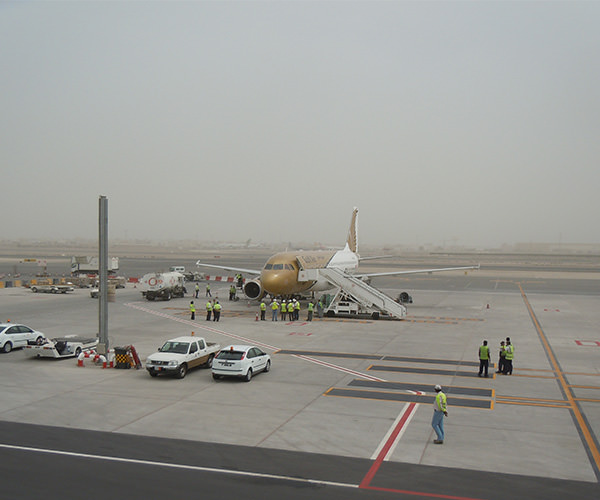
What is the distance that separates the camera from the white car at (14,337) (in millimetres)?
30688

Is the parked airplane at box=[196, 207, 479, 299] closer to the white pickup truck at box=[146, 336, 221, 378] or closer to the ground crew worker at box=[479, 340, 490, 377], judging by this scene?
the white pickup truck at box=[146, 336, 221, 378]

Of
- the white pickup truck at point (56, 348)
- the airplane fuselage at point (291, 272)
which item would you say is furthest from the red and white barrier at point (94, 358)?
the airplane fuselage at point (291, 272)

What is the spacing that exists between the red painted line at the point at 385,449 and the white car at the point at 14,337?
19747 mm

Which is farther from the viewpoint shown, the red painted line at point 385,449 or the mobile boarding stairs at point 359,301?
the mobile boarding stairs at point 359,301

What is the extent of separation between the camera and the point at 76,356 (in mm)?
29797

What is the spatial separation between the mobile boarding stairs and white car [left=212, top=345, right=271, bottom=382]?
2246cm

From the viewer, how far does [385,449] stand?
1633cm

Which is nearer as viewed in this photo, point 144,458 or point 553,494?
point 553,494

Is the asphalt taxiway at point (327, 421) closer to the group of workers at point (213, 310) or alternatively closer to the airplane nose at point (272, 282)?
the group of workers at point (213, 310)

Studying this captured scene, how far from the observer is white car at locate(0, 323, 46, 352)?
30.7 m

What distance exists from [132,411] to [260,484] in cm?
785

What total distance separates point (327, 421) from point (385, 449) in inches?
119

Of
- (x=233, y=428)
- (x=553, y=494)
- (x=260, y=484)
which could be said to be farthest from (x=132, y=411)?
(x=553, y=494)

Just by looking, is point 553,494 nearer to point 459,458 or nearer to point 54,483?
point 459,458
